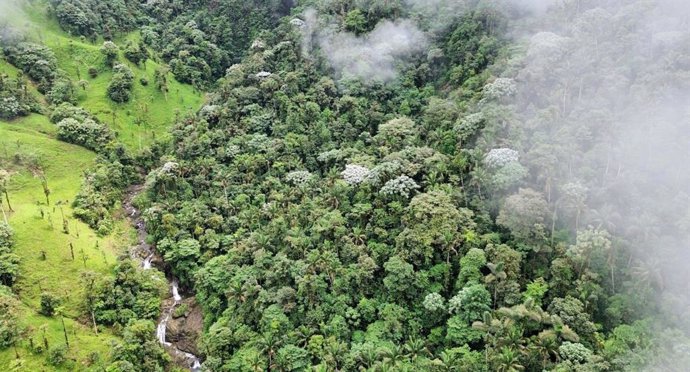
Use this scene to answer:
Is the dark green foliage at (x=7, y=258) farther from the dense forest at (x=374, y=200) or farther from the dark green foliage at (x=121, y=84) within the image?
the dark green foliage at (x=121, y=84)

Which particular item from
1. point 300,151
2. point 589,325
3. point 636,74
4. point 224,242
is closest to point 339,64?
point 300,151

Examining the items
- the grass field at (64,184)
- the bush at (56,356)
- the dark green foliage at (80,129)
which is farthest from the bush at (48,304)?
the dark green foliage at (80,129)

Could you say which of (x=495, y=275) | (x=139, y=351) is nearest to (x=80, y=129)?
(x=139, y=351)

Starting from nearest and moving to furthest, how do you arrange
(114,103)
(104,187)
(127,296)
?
Result: 1. (127,296)
2. (104,187)
3. (114,103)

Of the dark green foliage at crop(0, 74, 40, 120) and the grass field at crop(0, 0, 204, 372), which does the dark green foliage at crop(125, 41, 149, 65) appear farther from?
the dark green foliage at crop(0, 74, 40, 120)

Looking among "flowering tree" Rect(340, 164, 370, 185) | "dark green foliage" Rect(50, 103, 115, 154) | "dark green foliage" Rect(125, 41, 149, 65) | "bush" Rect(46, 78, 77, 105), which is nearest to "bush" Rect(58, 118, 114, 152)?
"dark green foliage" Rect(50, 103, 115, 154)

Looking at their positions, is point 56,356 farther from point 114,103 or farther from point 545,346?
point 114,103

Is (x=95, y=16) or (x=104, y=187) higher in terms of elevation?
(x=95, y=16)

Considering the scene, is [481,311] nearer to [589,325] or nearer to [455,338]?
[455,338]
